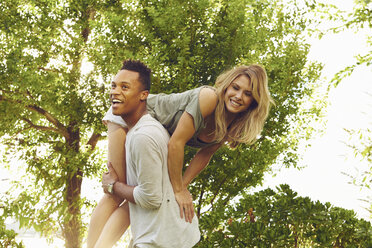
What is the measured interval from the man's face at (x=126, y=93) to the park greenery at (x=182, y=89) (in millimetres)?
2590

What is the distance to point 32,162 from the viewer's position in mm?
11398

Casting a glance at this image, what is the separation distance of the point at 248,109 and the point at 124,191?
110 cm

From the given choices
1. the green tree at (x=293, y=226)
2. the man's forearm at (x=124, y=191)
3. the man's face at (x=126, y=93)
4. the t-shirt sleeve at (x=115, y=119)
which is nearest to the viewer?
the man's forearm at (x=124, y=191)

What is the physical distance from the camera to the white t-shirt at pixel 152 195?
243cm

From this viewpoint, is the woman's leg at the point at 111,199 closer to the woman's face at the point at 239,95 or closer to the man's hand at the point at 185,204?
the man's hand at the point at 185,204

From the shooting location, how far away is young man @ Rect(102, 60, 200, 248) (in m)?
2.44

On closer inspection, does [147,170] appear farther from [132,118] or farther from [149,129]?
[132,118]

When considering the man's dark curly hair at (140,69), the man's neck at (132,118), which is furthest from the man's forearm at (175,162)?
the man's dark curly hair at (140,69)

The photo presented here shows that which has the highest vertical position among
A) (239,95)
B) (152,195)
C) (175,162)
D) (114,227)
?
(239,95)

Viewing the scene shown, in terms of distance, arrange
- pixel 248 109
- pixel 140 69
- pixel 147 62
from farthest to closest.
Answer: pixel 147 62 < pixel 248 109 < pixel 140 69

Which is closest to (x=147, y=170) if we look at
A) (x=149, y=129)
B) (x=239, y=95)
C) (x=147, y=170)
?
(x=147, y=170)

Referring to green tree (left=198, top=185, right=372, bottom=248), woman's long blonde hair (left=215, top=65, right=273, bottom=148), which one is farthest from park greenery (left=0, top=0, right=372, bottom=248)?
woman's long blonde hair (left=215, top=65, right=273, bottom=148)

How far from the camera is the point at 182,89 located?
23.1 feet

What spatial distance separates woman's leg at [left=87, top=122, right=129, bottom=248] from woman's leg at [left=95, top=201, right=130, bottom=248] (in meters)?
0.02
